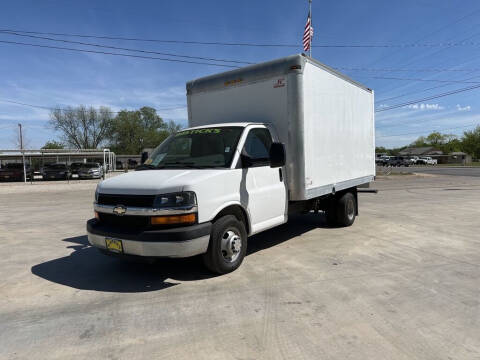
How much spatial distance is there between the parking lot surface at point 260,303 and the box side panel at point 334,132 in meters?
1.34

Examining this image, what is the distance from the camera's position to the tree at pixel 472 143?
87.6 metres

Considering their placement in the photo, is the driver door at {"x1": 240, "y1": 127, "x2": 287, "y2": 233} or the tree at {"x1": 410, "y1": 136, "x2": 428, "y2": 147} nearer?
the driver door at {"x1": 240, "y1": 127, "x2": 287, "y2": 233}

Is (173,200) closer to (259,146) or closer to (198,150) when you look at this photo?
(198,150)

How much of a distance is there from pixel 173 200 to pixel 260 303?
1.53 metres

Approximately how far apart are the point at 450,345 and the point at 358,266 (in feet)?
6.87

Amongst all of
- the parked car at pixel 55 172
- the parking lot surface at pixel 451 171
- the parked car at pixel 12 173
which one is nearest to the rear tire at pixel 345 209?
the parking lot surface at pixel 451 171

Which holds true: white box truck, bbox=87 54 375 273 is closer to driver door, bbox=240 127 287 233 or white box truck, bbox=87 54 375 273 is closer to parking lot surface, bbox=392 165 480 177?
driver door, bbox=240 127 287 233

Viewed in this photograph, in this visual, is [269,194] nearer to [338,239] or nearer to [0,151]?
[338,239]

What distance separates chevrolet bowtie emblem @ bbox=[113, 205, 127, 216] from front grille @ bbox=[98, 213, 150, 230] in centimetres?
7

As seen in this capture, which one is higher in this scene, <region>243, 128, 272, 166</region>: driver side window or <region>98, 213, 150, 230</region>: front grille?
<region>243, 128, 272, 166</region>: driver side window

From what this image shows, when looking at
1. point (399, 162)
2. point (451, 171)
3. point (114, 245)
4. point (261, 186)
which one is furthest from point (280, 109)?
point (399, 162)

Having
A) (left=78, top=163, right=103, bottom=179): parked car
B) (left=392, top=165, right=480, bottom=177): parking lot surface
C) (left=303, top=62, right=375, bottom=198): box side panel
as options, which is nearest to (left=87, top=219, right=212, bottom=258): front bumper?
(left=303, top=62, right=375, bottom=198): box side panel

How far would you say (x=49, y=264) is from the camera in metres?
5.31

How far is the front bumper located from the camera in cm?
385
